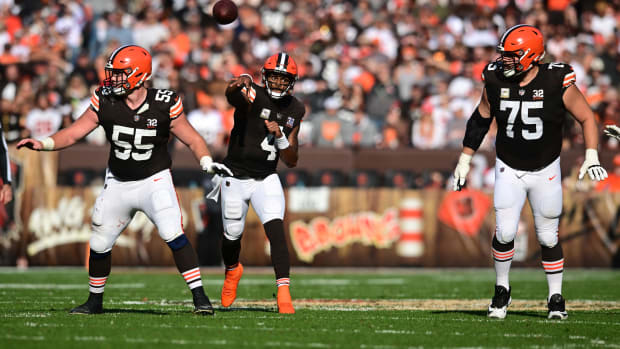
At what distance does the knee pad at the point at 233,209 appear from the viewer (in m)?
8.62

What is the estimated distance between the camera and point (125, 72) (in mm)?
7707

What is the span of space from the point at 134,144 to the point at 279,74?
144 centimetres

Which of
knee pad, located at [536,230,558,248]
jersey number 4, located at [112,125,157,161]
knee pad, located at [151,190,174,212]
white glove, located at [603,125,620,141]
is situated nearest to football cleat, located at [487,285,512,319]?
knee pad, located at [536,230,558,248]

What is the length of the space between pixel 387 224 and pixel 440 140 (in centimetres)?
197

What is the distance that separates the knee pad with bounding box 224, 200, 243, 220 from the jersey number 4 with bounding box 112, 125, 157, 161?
43.3 inches

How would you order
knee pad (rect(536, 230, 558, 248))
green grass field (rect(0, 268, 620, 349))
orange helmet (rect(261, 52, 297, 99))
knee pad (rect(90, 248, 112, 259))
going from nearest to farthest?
green grass field (rect(0, 268, 620, 349))
knee pad (rect(90, 248, 112, 259))
knee pad (rect(536, 230, 558, 248))
orange helmet (rect(261, 52, 297, 99))

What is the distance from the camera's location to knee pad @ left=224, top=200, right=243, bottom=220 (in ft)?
28.3

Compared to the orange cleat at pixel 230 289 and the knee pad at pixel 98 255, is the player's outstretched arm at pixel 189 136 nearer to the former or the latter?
the knee pad at pixel 98 255

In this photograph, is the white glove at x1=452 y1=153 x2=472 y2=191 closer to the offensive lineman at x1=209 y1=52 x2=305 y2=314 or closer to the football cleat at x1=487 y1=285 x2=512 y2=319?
the football cleat at x1=487 y1=285 x2=512 y2=319

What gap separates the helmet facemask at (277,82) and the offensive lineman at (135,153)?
0.93 m

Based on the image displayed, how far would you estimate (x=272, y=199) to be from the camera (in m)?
8.45

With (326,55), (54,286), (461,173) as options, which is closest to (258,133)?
(461,173)

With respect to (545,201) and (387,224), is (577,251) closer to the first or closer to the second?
(387,224)

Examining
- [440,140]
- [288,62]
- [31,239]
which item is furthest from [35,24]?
[288,62]
